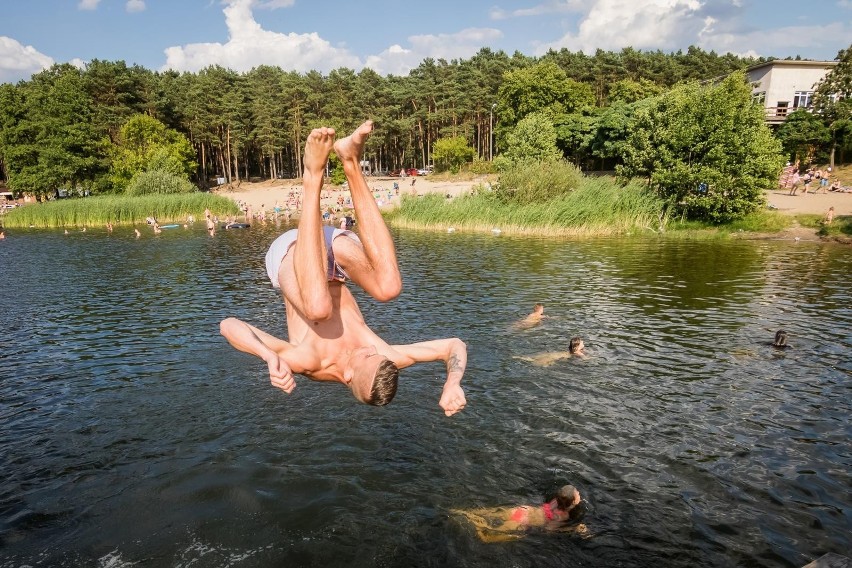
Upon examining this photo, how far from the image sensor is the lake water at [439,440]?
7.73 m

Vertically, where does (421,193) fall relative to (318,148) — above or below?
below

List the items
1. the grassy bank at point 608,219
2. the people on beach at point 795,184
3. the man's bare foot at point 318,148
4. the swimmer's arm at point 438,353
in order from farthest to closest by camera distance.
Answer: the people on beach at point 795,184
the grassy bank at point 608,219
the swimmer's arm at point 438,353
the man's bare foot at point 318,148

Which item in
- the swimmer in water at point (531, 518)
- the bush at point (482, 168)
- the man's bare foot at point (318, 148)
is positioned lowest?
the swimmer in water at point (531, 518)

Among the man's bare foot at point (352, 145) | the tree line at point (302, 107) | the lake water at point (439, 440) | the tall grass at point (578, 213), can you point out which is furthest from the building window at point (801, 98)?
the man's bare foot at point (352, 145)

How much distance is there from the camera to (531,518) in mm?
8094

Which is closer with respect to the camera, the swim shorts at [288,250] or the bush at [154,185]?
the swim shorts at [288,250]

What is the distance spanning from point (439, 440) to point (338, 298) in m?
5.79

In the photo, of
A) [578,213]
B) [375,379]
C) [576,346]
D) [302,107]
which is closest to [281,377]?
[375,379]

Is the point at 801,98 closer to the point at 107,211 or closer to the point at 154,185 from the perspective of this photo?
the point at 154,185

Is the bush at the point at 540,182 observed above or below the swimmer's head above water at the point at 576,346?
above

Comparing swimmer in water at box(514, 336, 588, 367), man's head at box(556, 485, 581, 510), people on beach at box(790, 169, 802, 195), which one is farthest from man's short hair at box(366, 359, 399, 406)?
people on beach at box(790, 169, 802, 195)

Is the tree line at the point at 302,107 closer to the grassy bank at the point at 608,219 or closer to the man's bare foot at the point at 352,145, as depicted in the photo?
the grassy bank at the point at 608,219

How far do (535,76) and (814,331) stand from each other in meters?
71.3

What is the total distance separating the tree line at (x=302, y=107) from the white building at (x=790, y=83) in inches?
602
